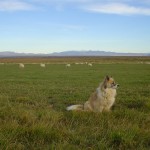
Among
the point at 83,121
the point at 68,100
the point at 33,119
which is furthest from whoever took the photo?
the point at 68,100

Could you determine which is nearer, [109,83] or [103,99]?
[109,83]

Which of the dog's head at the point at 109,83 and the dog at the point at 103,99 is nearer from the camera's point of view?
the dog's head at the point at 109,83

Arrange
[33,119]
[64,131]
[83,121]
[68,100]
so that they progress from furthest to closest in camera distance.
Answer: [68,100]
[83,121]
[33,119]
[64,131]

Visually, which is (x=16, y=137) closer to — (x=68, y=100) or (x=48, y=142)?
(x=48, y=142)

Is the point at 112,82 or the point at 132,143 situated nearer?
the point at 132,143

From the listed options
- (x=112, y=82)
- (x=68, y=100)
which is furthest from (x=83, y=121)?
(x=68, y=100)

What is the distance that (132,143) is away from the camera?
267 inches

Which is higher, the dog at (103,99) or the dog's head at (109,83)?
the dog's head at (109,83)

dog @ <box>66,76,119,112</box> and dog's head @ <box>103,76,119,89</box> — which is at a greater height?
dog's head @ <box>103,76,119,89</box>

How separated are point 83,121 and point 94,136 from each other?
5.20ft

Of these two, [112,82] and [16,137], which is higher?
[112,82]

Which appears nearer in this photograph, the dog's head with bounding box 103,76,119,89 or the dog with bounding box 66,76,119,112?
the dog's head with bounding box 103,76,119,89

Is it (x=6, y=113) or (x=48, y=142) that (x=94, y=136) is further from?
(x=6, y=113)

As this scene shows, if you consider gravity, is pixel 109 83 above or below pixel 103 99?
above
